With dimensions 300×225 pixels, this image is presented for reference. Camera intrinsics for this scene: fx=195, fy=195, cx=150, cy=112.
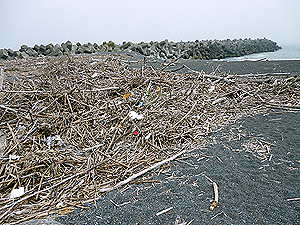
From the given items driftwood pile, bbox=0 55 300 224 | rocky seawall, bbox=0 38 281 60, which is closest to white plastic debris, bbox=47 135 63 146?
driftwood pile, bbox=0 55 300 224

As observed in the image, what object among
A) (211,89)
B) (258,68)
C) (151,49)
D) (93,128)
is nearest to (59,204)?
(93,128)

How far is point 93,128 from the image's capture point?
307cm

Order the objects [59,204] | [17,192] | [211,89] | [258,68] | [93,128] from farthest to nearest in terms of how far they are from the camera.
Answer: [258,68] → [211,89] → [93,128] → [17,192] → [59,204]

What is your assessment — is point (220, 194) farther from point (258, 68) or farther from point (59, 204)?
point (258, 68)

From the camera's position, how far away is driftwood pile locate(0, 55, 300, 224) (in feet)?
7.07

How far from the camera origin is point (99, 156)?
101 inches

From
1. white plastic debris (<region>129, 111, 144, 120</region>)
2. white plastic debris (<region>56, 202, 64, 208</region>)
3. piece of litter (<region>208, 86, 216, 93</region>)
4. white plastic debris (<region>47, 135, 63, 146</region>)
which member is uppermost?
piece of litter (<region>208, 86, 216, 93</region>)

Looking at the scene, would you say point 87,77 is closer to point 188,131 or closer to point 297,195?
point 188,131

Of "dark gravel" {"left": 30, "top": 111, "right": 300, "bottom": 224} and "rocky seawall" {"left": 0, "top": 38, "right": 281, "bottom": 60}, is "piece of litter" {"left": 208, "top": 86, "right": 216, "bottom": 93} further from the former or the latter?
"rocky seawall" {"left": 0, "top": 38, "right": 281, "bottom": 60}

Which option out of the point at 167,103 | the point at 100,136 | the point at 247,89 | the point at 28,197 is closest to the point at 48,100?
the point at 100,136

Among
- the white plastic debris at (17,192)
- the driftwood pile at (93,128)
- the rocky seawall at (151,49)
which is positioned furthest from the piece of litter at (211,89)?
the rocky seawall at (151,49)

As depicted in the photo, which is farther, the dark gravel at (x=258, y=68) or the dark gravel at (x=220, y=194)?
the dark gravel at (x=258, y=68)

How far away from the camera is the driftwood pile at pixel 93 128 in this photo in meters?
2.15

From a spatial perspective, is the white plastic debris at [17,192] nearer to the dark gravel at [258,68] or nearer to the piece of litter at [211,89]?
the piece of litter at [211,89]
